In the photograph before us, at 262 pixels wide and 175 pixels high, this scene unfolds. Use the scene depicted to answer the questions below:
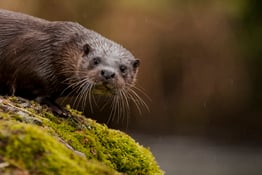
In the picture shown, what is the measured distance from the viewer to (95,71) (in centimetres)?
608

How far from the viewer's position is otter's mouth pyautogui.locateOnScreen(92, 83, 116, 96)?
6.04 m

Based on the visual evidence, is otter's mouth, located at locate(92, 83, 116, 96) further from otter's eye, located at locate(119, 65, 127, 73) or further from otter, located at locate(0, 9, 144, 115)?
otter's eye, located at locate(119, 65, 127, 73)

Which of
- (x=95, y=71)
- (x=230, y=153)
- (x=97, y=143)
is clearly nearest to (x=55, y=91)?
(x=95, y=71)

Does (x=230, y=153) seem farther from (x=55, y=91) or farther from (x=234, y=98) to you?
(x=55, y=91)

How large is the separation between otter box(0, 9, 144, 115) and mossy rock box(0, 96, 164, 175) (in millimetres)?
314

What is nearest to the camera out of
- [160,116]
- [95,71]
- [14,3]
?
[95,71]

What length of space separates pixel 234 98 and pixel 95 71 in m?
12.1

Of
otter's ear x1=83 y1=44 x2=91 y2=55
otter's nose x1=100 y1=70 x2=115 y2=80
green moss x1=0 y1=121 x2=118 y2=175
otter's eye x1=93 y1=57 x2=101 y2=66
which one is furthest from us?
otter's ear x1=83 y1=44 x2=91 y2=55

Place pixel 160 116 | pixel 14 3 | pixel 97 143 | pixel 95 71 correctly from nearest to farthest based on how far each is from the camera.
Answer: pixel 97 143 < pixel 95 71 < pixel 14 3 < pixel 160 116

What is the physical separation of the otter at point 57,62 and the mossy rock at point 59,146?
1.03ft

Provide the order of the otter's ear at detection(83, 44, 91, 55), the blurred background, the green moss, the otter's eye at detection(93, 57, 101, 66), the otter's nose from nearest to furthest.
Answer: the green moss < the otter's nose < the otter's eye at detection(93, 57, 101, 66) < the otter's ear at detection(83, 44, 91, 55) < the blurred background

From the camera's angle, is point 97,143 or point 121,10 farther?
point 121,10

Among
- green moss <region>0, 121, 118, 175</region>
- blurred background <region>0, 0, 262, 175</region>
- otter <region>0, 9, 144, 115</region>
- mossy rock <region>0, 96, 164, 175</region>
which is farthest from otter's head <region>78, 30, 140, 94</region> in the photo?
blurred background <region>0, 0, 262, 175</region>

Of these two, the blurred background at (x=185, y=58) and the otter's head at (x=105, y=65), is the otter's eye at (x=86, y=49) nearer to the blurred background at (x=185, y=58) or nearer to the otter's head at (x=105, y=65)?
the otter's head at (x=105, y=65)
